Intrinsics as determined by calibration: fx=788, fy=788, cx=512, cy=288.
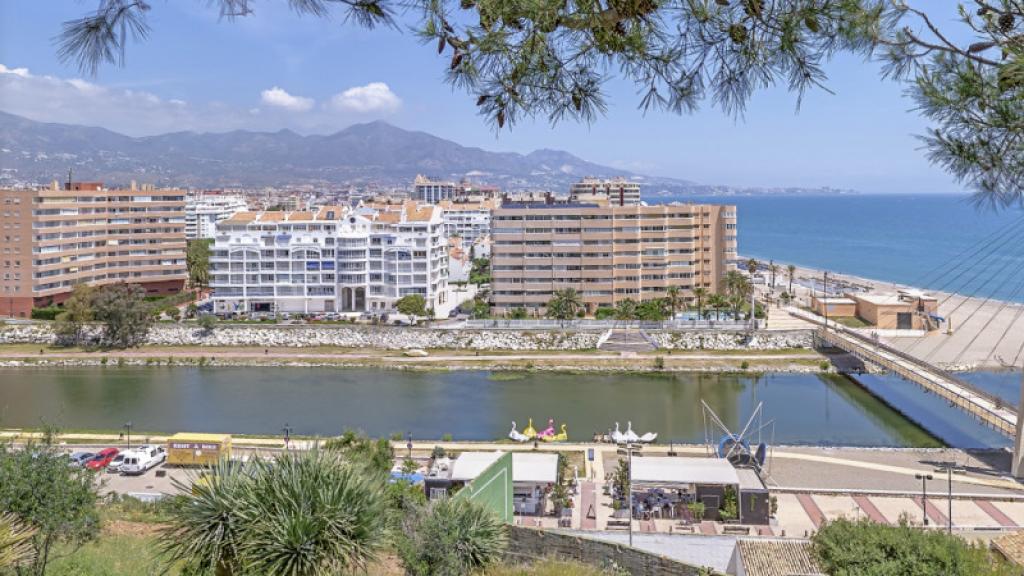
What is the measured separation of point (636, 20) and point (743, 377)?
2572cm

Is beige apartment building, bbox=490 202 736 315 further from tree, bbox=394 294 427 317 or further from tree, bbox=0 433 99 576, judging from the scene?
tree, bbox=0 433 99 576

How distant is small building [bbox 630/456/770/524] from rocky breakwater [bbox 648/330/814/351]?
17.5 metres

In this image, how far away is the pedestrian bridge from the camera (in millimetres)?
18328

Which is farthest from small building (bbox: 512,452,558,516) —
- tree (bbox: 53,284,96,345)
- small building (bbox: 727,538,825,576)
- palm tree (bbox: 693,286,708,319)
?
tree (bbox: 53,284,96,345)

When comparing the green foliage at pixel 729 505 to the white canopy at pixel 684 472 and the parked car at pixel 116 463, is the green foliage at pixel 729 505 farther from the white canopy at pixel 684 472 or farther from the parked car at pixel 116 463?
the parked car at pixel 116 463

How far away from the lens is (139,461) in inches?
618

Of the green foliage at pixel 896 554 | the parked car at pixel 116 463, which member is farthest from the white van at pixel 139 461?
the green foliage at pixel 896 554

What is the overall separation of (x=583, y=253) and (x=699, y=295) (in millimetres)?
5482

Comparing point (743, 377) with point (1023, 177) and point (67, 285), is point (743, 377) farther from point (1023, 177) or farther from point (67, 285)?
point (67, 285)

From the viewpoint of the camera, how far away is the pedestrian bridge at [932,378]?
722 inches

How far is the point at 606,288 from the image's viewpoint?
35.7 m

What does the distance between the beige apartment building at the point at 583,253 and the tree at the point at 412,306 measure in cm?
373

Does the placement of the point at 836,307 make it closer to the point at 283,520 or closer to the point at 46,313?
the point at 46,313

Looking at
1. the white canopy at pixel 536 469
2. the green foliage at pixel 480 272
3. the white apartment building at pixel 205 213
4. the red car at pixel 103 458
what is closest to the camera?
the white canopy at pixel 536 469
